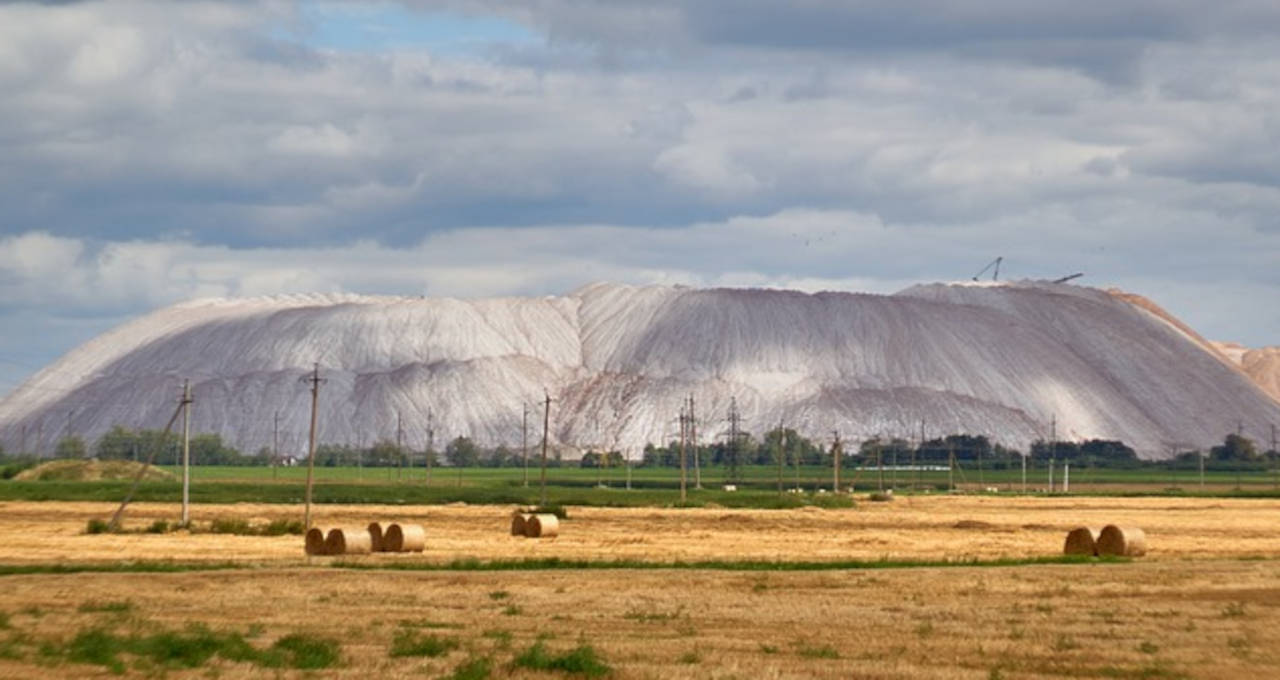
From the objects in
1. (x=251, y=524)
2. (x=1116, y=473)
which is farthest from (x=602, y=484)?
(x=251, y=524)

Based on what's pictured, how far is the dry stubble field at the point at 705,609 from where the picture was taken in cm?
2736

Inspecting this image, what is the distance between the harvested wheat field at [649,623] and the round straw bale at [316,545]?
33.2 feet

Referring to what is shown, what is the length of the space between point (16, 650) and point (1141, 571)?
1183 inches

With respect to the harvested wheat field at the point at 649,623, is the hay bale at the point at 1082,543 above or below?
above

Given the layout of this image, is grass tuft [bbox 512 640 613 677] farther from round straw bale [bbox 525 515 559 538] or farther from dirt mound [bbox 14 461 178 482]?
dirt mound [bbox 14 461 178 482]

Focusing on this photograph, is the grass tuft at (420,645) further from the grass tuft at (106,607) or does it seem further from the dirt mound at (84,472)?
the dirt mound at (84,472)

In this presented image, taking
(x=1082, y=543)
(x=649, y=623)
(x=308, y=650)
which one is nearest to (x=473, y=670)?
(x=308, y=650)

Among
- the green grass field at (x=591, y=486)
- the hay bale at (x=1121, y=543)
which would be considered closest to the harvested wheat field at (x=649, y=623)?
the hay bale at (x=1121, y=543)

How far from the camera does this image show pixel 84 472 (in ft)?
479

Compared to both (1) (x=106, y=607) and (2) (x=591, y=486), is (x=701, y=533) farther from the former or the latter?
→ (2) (x=591, y=486)

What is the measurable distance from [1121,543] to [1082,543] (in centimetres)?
130

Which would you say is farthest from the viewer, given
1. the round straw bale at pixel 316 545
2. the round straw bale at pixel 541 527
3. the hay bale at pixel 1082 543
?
the round straw bale at pixel 541 527

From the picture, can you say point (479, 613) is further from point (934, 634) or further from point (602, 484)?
point (602, 484)

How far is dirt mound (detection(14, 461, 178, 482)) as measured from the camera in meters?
143
